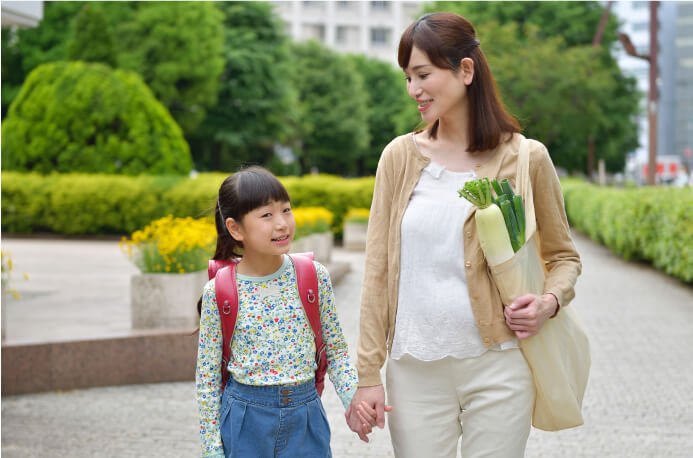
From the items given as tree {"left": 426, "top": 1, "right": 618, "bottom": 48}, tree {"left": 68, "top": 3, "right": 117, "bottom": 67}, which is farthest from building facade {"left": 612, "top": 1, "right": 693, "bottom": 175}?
tree {"left": 68, "top": 3, "right": 117, "bottom": 67}

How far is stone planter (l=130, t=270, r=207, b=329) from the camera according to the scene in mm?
7234

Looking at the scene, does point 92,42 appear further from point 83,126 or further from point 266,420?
point 266,420

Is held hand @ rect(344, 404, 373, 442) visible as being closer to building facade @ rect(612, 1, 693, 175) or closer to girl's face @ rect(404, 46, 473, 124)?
girl's face @ rect(404, 46, 473, 124)

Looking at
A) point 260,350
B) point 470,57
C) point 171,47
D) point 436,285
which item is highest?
point 171,47

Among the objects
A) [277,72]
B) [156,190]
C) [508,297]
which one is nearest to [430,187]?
[508,297]

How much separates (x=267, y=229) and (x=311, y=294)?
0.26 meters

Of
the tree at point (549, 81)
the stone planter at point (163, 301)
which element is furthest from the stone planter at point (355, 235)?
the stone planter at point (163, 301)

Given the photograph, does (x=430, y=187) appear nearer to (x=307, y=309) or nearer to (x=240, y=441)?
(x=307, y=309)

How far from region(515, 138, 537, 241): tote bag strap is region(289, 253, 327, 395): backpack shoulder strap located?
2.29ft

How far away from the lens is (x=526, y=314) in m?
2.42

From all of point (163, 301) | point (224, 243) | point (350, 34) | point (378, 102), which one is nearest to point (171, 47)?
point (163, 301)

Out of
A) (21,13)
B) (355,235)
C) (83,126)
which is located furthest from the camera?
(83,126)

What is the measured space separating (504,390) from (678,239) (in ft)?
37.4

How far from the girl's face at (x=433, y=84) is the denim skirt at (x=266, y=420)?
0.95 meters
